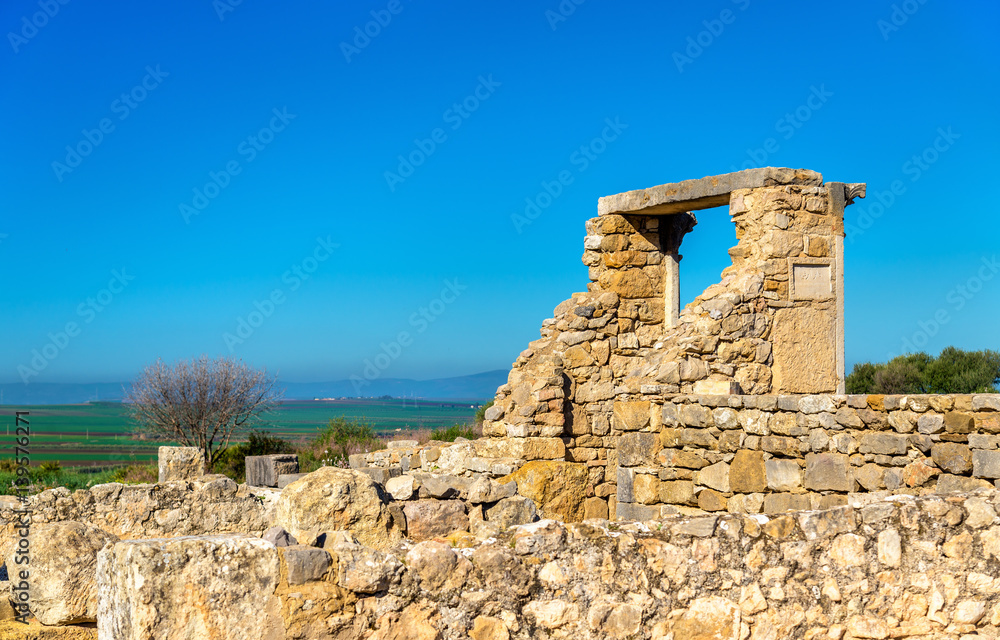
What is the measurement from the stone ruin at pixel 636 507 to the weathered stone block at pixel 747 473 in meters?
0.02

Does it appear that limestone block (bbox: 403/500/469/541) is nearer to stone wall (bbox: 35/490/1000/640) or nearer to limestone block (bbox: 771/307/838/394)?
stone wall (bbox: 35/490/1000/640)

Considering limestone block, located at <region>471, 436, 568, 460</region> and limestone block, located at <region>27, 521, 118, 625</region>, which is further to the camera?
limestone block, located at <region>471, 436, 568, 460</region>

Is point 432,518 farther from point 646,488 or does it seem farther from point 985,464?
point 646,488

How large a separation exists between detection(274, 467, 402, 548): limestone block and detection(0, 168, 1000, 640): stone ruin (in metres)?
0.01

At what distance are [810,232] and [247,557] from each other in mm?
7173

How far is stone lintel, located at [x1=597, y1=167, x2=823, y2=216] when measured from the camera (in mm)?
9094

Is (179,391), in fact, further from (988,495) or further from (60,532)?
(988,495)

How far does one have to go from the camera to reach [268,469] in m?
16.2

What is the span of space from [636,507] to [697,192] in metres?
3.40

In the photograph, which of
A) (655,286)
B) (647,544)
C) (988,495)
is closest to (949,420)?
(988,495)

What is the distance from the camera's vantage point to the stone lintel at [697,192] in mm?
9094

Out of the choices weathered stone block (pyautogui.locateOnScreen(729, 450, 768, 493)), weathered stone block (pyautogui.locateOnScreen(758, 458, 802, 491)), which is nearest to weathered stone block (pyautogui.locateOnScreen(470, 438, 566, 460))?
weathered stone block (pyautogui.locateOnScreen(729, 450, 768, 493))

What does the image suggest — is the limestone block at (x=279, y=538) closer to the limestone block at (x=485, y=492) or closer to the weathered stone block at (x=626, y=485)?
the limestone block at (x=485, y=492)

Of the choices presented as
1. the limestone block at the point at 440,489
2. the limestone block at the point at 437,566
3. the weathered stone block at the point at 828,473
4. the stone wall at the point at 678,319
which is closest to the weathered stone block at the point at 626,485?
the stone wall at the point at 678,319
